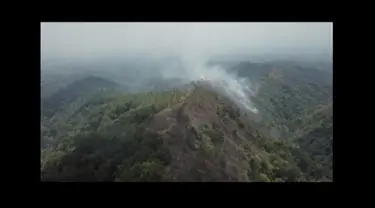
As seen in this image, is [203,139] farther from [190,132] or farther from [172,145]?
[172,145]

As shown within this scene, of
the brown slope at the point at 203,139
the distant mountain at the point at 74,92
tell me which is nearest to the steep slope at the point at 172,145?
the brown slope at the point at 203,139

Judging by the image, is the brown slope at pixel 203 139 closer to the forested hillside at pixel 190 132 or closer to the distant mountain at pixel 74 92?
the forested hillside at pixel 190 132

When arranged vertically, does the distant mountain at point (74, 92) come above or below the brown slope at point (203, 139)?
above

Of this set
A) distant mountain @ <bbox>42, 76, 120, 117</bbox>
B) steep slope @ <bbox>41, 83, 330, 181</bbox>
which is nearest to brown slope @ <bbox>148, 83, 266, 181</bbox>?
steep slope @ <bbox>41, 83, 330, 181</bbox>

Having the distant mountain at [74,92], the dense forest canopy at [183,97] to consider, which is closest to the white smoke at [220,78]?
the dense forest canopy at [183,97]

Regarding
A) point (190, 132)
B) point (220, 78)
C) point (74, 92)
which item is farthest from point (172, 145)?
point (74, 92)
